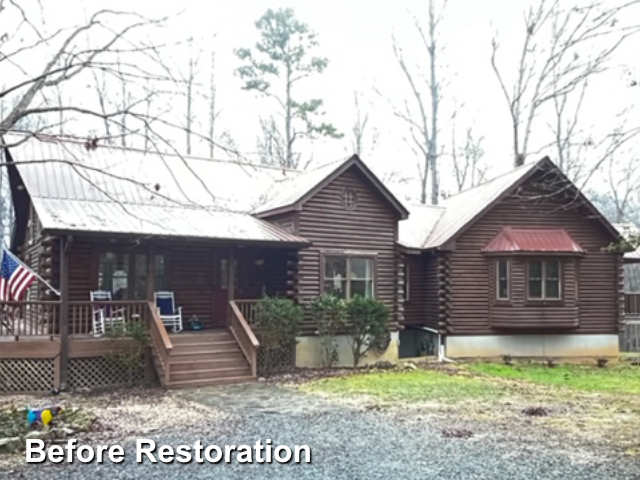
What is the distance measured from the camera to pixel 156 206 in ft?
50.0

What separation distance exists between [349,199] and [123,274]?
6249 millimetres

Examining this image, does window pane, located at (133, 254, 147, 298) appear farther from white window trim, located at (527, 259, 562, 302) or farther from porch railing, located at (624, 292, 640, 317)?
porch railing, located at (624, 292, 640, 317)

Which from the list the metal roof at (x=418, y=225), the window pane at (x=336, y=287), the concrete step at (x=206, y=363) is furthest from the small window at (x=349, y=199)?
the concrete step at (x=206, y=363)

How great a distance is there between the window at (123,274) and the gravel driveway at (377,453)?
229 inches

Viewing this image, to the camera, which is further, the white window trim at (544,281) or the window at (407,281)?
the window at (407,281)

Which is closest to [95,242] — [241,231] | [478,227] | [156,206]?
[156,206]

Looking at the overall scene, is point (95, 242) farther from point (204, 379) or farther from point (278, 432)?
point (278, 432)

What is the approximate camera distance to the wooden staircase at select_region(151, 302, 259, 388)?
12.2 m

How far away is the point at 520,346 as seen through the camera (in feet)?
58.7

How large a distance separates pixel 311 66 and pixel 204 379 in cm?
2163

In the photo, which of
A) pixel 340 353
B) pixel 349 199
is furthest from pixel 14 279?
pixel 349 199

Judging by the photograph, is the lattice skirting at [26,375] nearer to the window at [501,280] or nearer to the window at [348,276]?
the window at [348,276]

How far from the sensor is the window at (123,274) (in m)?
14.2

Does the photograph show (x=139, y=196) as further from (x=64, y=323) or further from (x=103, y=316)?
(x=64, y=323)
